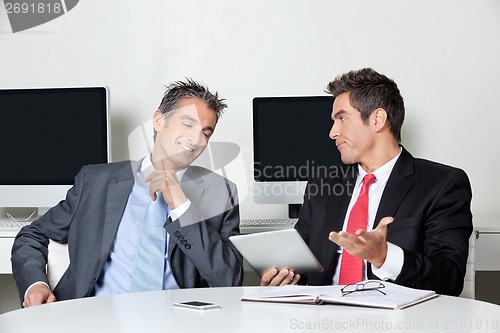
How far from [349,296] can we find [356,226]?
2.35ft

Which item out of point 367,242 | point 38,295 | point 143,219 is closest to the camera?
point 367,242

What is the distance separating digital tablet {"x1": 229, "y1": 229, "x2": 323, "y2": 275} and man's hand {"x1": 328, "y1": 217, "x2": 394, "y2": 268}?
0.14 meters

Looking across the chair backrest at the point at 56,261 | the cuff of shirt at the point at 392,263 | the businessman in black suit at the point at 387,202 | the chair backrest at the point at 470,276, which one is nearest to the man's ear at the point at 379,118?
the businessman in black suit at the point at 387,202

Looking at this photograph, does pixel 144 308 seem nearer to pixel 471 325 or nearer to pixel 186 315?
pixel 186 315

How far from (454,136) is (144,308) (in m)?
2.32

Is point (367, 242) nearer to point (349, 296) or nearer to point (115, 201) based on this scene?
point (349, 296)

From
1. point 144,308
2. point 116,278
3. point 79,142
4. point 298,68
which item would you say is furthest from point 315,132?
Answer: point 144,308

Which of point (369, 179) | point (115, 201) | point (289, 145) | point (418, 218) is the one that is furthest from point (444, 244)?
point (289, 145)

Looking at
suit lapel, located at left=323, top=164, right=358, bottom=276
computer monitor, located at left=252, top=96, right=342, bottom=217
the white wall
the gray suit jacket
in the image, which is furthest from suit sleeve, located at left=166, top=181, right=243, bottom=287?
the white wall

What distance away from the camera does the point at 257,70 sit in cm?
375

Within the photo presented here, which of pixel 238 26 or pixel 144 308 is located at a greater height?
pixel 238 26

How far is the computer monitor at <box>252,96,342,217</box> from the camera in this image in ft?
11.2

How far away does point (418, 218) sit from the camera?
2.41 metres

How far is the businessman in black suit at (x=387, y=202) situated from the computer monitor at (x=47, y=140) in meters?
1.26
